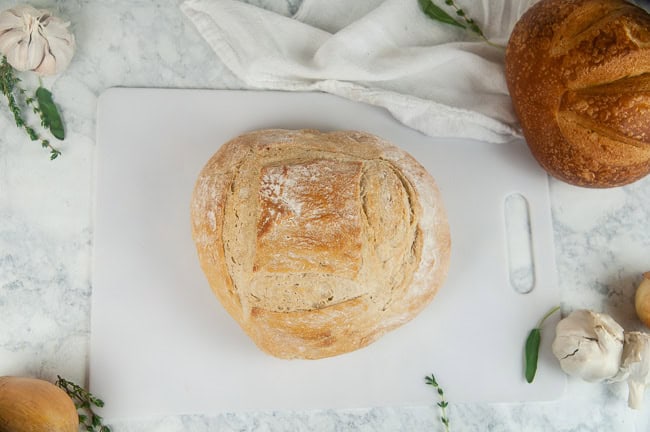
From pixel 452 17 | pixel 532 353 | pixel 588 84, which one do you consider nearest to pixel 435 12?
pixel 452 17

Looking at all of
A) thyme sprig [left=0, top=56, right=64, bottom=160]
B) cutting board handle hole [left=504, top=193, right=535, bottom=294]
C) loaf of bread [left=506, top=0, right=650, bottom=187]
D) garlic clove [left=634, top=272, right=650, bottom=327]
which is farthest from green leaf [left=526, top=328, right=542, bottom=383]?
thyme sprig [left=0, top=56, right=64, bottom=160]

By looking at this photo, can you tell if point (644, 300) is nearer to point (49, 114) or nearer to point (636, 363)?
point (636, 363)

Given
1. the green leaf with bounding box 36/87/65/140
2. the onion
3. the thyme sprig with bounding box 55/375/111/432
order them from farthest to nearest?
the green leaf with bounding box 36/87/65/140 < the thyme sprig with bounding box 55/375/111/432 < the onion

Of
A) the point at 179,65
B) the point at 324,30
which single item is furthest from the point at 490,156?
the point at 179,65

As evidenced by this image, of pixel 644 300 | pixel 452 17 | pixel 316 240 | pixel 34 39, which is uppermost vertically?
pixel 452 17

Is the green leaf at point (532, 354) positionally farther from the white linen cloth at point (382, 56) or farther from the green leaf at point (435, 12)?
the green leaf at point (435, 12)

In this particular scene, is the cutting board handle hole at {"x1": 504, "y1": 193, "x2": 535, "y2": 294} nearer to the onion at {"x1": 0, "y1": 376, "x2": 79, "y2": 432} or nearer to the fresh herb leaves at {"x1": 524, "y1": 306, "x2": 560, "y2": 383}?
the fresh herb leaves at {"x1": 524, "y1": 306, "x2": 560, "y2": 383}

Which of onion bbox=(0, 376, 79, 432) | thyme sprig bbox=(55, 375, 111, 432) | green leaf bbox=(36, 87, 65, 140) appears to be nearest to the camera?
onion bbox=(0, 376, 79, 432)
